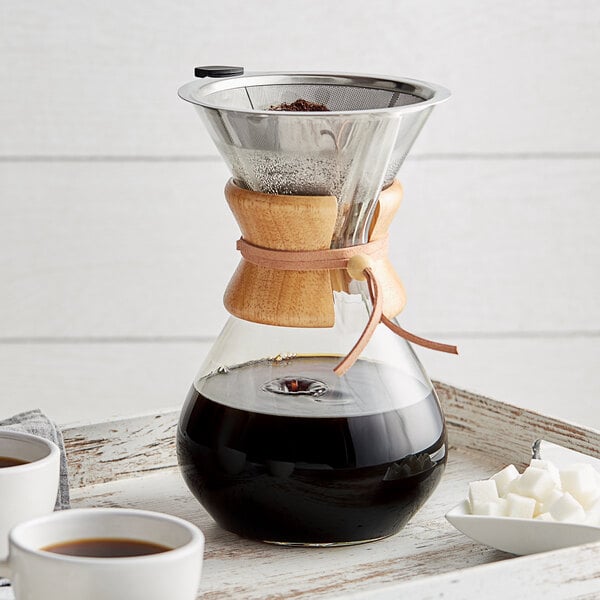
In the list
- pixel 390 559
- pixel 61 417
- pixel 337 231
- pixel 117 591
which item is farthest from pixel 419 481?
pixel 61 417

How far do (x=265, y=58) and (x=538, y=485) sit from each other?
0.95m

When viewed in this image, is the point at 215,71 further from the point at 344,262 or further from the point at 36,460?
the point at 36,460

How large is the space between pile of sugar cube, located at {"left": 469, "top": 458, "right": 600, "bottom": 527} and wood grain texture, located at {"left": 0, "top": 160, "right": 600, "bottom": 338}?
90 cm

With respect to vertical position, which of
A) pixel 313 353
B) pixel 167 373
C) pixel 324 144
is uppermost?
pixel 324 144

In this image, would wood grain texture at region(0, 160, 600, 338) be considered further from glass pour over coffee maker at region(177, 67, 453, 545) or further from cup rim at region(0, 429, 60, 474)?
cup rim at region(0, 429, 60, 474)

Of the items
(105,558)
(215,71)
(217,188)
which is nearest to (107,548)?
(105,558)

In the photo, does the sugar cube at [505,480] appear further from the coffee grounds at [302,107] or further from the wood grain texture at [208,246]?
the wood grain texture at [208,246]

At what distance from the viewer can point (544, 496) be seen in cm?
63

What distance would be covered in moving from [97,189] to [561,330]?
0.71 meters

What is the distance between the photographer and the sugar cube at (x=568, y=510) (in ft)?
2.01

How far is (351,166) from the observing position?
1.96 ft

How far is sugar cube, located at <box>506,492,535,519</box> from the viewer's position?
0.62 meters

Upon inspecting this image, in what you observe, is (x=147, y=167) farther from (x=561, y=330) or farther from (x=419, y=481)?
(x=419, y=481)

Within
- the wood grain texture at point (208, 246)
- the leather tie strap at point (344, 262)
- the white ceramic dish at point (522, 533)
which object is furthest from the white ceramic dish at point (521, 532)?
the wood grain texture at point (208, 246)
